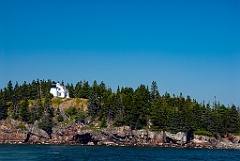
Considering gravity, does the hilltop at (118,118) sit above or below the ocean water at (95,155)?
above

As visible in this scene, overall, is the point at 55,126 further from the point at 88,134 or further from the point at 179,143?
the point at 179,143

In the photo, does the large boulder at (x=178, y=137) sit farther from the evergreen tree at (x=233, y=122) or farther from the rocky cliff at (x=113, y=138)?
the evergreen tree at (x=233, y=122)

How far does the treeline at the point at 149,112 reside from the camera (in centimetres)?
14825

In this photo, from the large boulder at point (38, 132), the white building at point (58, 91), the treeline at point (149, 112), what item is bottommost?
the large boulder at point (38, 132)

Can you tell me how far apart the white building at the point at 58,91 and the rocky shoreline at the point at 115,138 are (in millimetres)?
43165

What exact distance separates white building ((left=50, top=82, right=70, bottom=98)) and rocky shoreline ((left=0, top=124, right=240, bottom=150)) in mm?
43165

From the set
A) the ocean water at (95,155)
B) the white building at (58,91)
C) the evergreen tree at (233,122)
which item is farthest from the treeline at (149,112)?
the ocean water at (95,155)

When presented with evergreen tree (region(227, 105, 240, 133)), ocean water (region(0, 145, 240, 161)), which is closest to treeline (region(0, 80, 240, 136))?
evergreen tree (region(227, 105, 240, 133))

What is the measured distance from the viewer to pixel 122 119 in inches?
5891

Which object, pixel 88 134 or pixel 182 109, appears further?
pixel 182 109

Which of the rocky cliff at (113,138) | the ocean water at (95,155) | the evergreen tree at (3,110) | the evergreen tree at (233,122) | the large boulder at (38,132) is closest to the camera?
the ocean water at (95,155)

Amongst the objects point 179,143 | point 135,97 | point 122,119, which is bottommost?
point 179,143

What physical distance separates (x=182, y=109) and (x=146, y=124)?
1859 centimetres

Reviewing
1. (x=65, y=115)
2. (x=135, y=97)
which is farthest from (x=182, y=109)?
(x=65, y=115)
